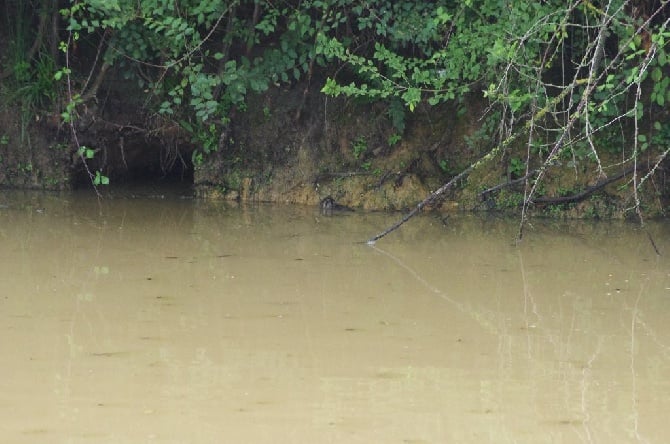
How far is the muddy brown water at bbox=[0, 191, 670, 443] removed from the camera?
3.17 m

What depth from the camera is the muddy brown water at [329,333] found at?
10.4 feet

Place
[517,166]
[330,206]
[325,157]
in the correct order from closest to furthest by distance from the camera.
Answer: [517,166] → [330,206] → [325,157]

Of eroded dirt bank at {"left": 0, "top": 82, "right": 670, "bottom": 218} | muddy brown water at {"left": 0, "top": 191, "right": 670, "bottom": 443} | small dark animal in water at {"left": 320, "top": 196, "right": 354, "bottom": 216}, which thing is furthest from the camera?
small dark animal in water at {"left": 320, "top": 196, "right": 354, "bottom": 216}

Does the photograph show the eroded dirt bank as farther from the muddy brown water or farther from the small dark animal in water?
the muddy brown water

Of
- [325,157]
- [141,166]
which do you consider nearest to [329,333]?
[325,157]

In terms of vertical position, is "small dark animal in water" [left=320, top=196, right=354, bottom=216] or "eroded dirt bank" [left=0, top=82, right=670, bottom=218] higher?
"eroded dirt bank" [left=0, top=82, right=670, bottom=218]

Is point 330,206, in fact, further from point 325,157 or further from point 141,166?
point 141,166

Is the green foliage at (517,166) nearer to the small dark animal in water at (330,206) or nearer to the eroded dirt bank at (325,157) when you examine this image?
the eroded dirt bank at (325,157)

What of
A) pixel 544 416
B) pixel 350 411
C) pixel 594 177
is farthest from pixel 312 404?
pixel 594 177

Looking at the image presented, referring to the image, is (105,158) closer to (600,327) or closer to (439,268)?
(439,268)

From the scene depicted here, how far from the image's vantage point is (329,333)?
4.05 meters

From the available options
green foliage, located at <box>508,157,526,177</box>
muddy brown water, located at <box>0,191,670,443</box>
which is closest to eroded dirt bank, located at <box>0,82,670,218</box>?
green foliage, located at <box>508,157,526,177</box>

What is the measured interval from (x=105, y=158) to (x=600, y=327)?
14.5ft

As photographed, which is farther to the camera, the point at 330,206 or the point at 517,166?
the point at 330,206
